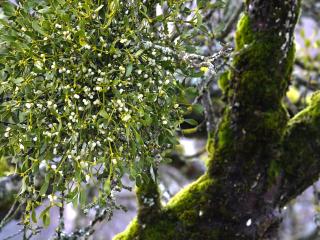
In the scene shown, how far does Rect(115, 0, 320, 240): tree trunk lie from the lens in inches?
65.7

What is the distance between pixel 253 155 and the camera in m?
1.68

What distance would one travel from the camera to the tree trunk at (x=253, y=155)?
1670 mm

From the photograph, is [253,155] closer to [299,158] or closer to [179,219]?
[299,158]

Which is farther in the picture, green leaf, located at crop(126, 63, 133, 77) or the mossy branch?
the mossy branch

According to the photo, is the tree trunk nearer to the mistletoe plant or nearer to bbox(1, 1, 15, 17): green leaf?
the mistletoe plant

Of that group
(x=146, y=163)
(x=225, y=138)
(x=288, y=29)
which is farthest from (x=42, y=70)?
(x=288, y=29)

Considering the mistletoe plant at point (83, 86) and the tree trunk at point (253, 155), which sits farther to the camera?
the tree trunk at point (253, 155)

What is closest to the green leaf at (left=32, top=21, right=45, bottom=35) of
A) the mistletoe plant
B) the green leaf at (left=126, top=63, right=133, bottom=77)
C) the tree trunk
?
the mistletoe plant

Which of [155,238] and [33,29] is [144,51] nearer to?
[33,29]

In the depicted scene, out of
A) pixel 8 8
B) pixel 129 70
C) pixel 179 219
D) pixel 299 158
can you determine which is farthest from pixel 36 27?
pixel 299 158

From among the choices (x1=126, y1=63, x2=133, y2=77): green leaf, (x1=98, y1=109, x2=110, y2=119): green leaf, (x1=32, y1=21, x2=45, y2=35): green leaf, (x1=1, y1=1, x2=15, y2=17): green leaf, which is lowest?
(x1=98, y1=109, x2=110, y2=119): green leaf

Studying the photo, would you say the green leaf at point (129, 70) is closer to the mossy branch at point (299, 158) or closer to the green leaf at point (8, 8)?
the green leaf at point (8, 8)

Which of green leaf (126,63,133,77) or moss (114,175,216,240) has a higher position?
green leaf (126,63,133,77)

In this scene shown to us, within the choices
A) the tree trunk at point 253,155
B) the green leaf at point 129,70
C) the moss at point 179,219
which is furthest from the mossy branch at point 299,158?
the green leaf at point 129,70
